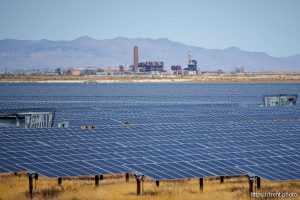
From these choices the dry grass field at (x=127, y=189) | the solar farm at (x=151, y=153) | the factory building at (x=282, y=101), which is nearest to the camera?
the solar farm at (x=151, y=153)

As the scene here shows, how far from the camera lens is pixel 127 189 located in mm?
30547

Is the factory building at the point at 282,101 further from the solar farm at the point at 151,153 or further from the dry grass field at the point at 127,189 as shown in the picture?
the dry grass field at the point at 127,189

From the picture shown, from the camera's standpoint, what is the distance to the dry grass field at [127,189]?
2828 cm

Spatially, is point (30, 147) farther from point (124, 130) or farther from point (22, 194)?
point (124, 130)

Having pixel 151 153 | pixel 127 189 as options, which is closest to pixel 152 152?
pixel 151 153

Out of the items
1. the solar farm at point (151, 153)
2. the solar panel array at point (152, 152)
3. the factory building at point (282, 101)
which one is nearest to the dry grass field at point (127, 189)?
the solar farm at point (151, 153)

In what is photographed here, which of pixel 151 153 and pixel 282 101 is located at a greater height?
pixel 151 153

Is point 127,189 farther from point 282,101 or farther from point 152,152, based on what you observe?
point 282,101

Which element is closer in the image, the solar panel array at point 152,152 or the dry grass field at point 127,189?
the solar panel array at point 152,152

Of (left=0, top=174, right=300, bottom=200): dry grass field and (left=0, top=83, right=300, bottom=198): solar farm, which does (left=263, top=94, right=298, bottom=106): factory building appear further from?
(left=0, top=174, right=300, bottom=200): dry grass field

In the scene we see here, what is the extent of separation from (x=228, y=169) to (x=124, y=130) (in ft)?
28.7

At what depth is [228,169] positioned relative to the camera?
27.9 metres

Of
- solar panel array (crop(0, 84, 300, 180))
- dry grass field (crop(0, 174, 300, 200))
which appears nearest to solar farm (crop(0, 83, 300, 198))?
solar panel array (crop(0, 84, 300, 180))

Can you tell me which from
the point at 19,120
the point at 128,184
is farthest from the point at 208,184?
the point at 19,120
